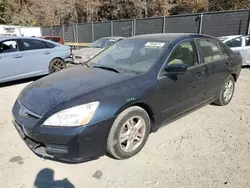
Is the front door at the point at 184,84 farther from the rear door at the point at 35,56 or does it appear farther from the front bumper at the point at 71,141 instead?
the rear door at the point at 35,56

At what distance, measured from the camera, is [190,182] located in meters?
2.37

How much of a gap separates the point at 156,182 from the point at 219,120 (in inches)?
80.7

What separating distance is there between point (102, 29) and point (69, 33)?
4958mm

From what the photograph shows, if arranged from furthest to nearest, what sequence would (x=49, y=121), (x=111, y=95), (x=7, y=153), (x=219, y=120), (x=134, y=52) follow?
1. (x=219, y=120)
2. (x=134, y=52)
3. (x=7, y=153)
4. (x=111, y=95)
5. (x=49, y=121)

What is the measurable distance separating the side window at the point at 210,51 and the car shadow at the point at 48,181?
2.85m

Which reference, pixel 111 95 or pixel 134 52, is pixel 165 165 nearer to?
pixel 111 95

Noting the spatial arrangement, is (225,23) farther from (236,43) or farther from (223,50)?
(223,50)

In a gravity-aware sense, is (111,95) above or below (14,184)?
above

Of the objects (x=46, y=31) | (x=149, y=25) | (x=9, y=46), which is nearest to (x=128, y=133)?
(x=9, y=46)

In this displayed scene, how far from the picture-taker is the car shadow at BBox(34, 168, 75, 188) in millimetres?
2346

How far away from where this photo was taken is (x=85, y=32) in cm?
1980

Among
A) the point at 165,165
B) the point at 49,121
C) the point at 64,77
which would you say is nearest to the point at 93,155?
the point at 49,121

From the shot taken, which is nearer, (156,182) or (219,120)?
(156,182)

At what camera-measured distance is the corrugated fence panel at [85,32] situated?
63.6 ft
